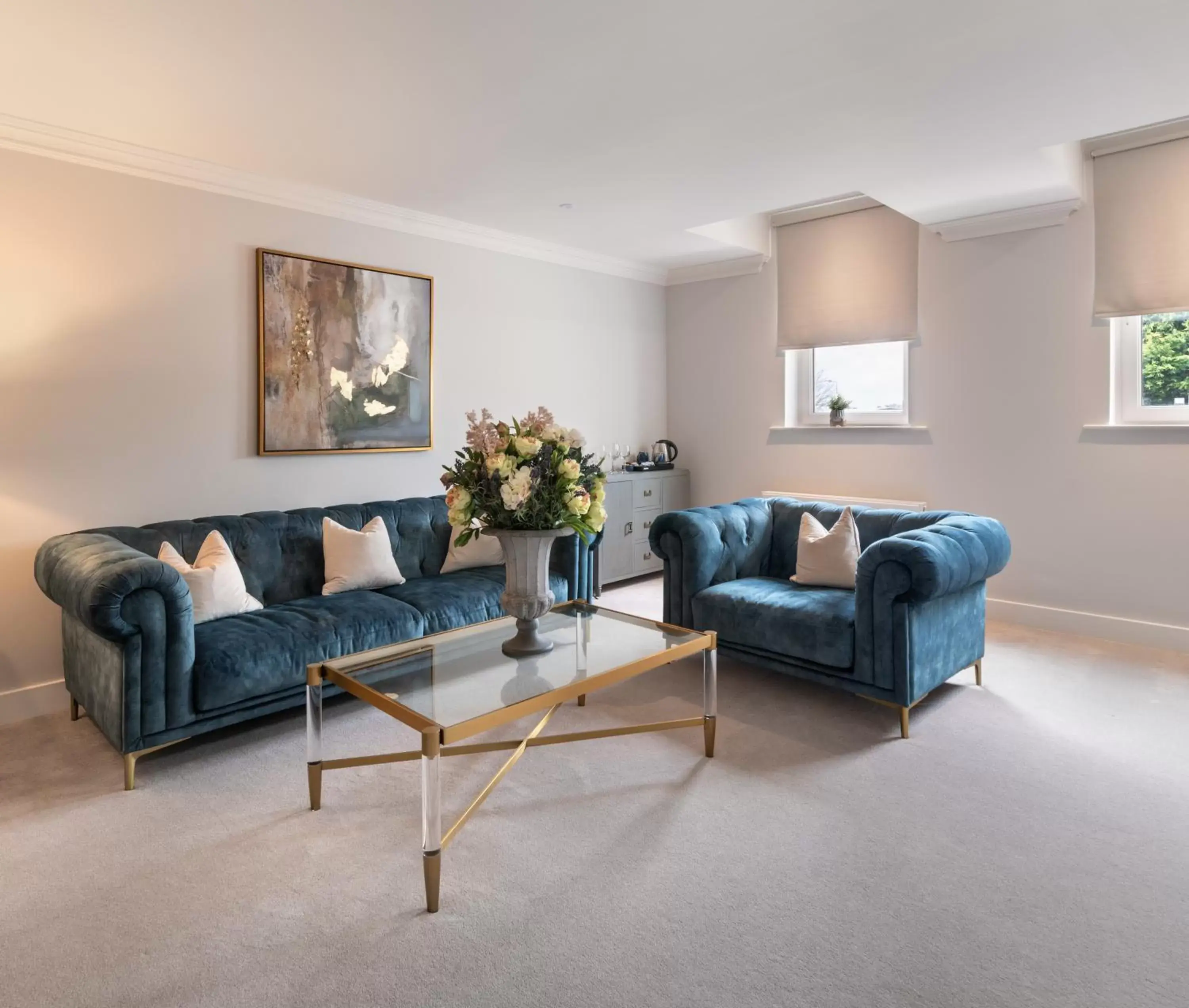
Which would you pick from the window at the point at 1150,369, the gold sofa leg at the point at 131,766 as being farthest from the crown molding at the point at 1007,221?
the gold sofa leg at the point at 131,766

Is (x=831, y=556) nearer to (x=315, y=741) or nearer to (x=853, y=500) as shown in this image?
(x=853, y=500)

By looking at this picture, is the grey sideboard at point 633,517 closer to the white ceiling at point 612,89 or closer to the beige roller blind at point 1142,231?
the white ceiling at point 612,89

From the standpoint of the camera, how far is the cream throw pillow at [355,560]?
372 cm

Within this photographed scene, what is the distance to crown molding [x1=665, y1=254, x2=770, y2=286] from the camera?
5.74 meters

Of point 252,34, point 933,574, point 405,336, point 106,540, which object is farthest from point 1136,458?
point 106,540

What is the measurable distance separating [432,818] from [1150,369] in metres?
4.40

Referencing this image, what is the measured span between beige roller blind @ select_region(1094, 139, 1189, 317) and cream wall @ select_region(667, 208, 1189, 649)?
98 mm

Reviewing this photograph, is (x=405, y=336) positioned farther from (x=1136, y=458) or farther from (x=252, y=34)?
(x=1136, y=458)

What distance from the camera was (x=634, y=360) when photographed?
6180 mm

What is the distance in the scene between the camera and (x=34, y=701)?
3357 mm

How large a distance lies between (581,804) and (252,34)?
2689 mm

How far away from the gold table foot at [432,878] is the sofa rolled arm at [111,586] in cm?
131

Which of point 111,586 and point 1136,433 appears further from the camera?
point 1136,433

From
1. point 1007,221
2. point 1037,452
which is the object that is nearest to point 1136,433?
point 1037,452
